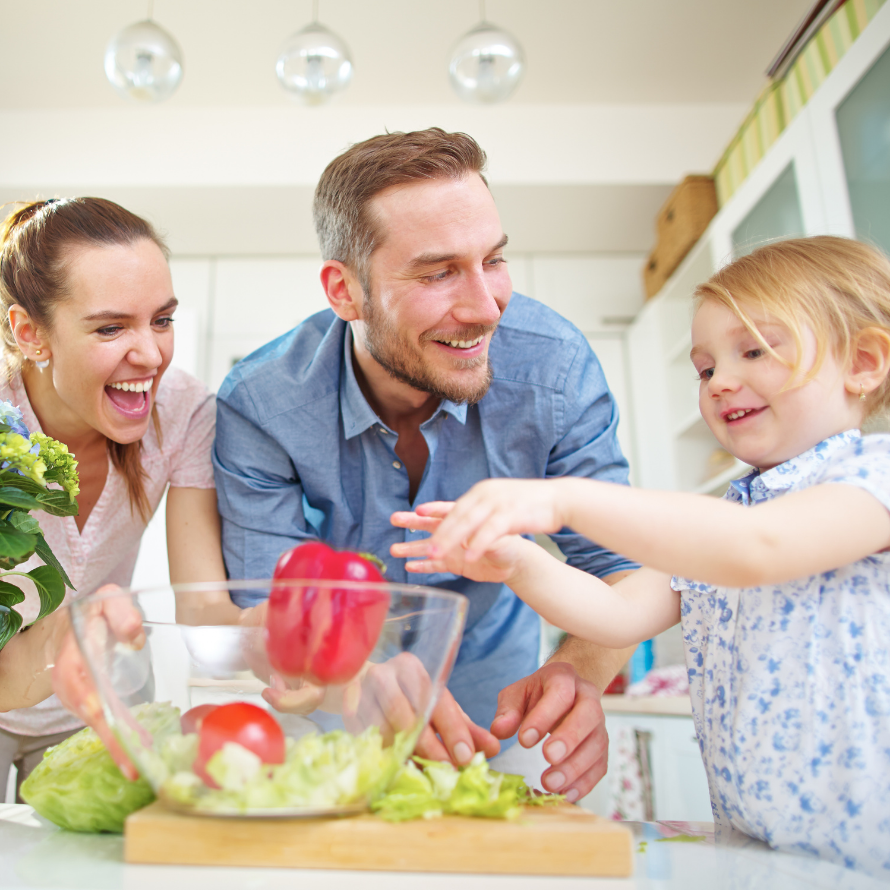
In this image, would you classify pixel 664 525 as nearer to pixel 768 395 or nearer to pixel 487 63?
pixel 768 395

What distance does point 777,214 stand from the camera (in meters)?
2.34

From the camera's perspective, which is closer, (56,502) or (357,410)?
(56,502)

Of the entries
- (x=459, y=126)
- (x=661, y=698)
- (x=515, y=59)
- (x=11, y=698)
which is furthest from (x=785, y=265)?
(x=459, y=126)

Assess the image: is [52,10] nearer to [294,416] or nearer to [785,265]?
[294,416]

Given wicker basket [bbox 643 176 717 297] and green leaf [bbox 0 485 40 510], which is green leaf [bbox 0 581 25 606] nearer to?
green leaf [bbox 0 485 40 510]

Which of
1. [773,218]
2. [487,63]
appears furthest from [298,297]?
[773,218]

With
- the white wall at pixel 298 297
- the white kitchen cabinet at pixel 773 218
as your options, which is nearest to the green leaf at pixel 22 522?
the white kitchen cabinet at pixel 773 218

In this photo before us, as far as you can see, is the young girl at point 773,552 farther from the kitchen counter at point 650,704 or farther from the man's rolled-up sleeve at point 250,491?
the kitchen counter at point 650,704

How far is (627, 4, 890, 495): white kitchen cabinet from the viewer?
183 cm

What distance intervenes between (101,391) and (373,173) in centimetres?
52

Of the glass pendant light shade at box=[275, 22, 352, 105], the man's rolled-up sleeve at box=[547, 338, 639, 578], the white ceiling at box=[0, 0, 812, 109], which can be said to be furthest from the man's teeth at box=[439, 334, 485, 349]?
the white ceiling at box=[0, 0, 812, 109]

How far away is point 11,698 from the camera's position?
87cm

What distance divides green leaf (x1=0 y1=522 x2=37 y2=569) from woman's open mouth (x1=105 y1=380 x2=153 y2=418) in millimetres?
482

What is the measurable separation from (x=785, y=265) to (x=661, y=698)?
189 centimetres
